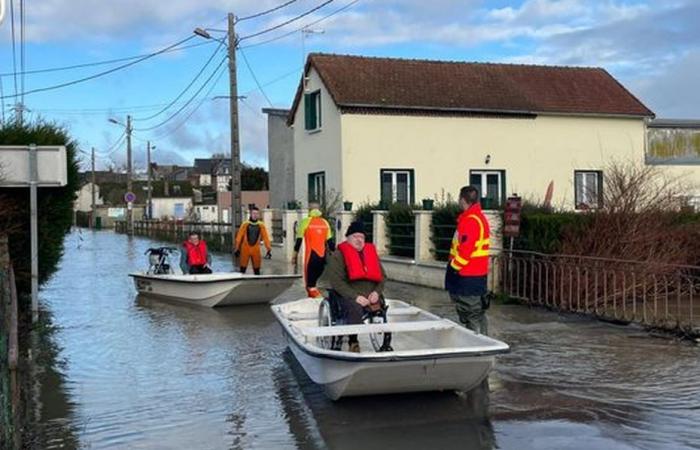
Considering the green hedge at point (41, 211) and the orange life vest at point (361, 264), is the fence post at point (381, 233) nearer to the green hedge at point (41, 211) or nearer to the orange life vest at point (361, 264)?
the green hedge at point (41, 211)

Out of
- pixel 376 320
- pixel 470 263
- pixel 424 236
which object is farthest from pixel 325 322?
pixel 424 236

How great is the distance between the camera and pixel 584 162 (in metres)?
28.1

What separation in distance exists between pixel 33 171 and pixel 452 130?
54.4 feet

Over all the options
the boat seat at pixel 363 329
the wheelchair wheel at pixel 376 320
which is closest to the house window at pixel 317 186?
A: the wheelchair wheel at pixel 376 320

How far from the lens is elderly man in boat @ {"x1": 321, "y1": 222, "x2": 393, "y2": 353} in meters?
8.32

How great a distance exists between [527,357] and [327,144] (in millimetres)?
17721

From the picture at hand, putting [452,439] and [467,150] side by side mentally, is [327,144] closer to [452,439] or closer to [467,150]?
[467,150]

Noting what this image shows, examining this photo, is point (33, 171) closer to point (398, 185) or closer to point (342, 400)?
point (342, 400)

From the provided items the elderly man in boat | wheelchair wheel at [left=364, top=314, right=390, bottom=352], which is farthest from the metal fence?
the elderly man in boat

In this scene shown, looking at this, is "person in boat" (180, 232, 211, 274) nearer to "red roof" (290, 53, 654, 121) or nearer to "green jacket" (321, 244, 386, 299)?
"green jacket" (321, 244, 386, 299)

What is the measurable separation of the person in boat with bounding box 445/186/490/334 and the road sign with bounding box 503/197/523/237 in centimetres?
558

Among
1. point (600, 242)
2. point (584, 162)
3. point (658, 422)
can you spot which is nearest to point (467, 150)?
point (584, 162)

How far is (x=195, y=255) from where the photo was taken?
53.3 ft

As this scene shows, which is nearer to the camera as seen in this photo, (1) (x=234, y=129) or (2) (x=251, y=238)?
(2) (x=251, y=238)
